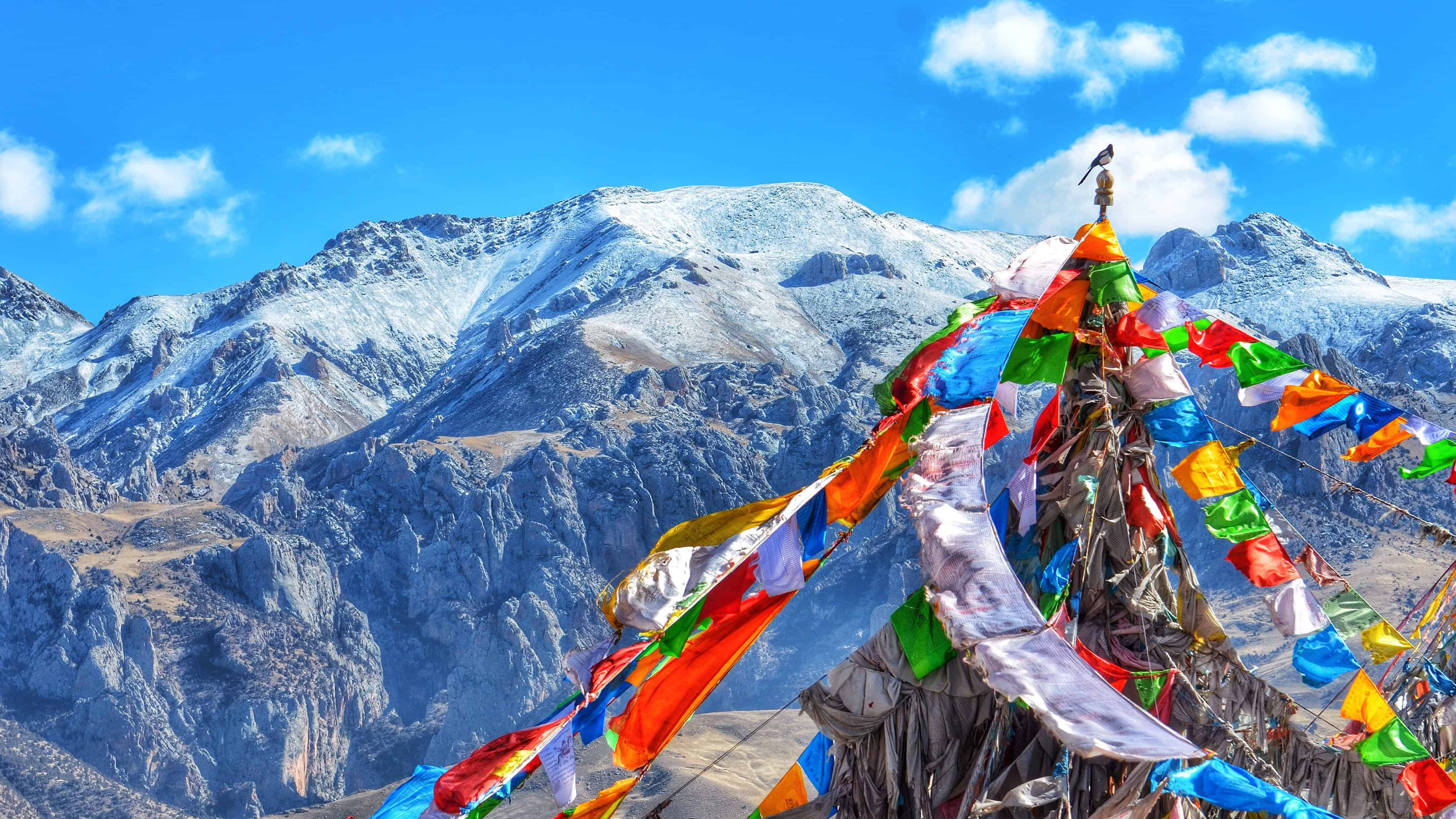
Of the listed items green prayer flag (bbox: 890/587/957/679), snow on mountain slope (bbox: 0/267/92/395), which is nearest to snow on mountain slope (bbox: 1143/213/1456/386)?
green prayer flag (bbox: 890/587/957/679)

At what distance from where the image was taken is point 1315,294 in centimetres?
12425

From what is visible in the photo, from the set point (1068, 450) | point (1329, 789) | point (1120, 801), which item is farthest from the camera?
point (1329, 789)

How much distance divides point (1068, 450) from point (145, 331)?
6582 inches

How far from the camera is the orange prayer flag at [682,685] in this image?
695cm

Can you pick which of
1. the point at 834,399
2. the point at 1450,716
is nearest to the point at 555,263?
the point at 834,399

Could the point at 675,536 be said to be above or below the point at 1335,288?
below

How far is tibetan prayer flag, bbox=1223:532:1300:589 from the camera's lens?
33.7ft

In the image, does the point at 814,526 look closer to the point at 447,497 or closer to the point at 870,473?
the point at 870,473

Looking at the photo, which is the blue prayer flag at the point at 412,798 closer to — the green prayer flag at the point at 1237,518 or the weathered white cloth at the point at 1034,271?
the weathered white cloth at the point at 1034,271

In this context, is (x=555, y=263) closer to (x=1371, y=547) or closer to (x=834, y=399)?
(x=834, y=399)

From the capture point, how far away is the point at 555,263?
171m

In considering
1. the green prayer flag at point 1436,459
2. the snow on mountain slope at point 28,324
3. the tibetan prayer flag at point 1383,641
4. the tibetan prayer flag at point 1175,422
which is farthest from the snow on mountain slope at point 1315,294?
the snow on mountain slope at point 28,324

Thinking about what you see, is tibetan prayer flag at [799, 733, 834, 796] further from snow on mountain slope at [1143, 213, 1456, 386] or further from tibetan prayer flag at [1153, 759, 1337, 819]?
snow on mountain slope at [1143, 213, 1456, 386]

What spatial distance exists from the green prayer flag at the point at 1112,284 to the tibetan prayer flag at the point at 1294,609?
317 cm
